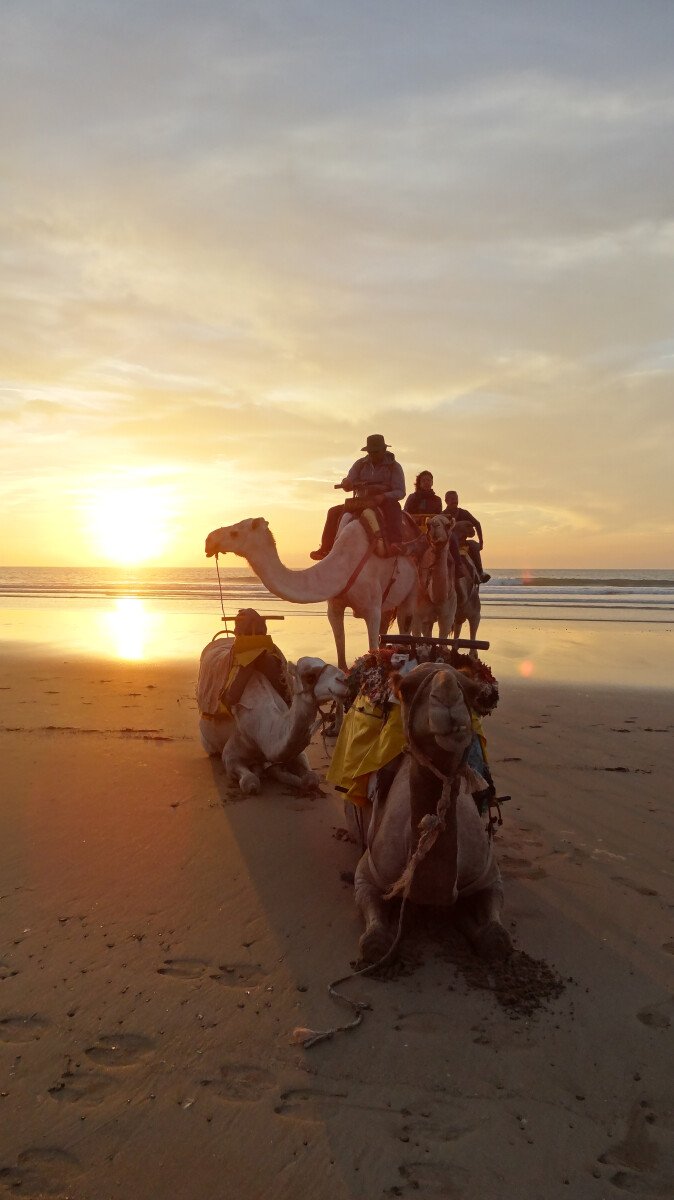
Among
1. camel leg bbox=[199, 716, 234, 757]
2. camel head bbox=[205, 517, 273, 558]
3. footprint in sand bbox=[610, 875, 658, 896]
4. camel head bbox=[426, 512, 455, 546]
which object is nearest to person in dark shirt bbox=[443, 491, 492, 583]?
camel head bbox=[426, 512, 455, 546]

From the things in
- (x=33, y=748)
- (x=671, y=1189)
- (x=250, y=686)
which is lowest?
(x=671, y=1189)

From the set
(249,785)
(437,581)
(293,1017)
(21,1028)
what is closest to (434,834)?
(293,1017)

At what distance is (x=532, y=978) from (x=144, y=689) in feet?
30.5

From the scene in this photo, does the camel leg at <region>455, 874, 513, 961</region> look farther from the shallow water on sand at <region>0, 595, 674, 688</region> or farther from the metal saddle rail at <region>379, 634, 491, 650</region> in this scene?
the shallow water on sand at <region>0, 595, 674, 688</region>

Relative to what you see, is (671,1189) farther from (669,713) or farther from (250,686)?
(669,713)

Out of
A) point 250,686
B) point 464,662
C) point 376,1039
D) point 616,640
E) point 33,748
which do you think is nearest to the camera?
point 376,1039

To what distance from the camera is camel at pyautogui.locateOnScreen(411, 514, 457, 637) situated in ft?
39.7

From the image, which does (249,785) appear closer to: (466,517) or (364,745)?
(364,745)

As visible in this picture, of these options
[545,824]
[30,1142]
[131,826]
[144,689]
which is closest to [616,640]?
[144,689]

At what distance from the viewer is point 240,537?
9.03 m

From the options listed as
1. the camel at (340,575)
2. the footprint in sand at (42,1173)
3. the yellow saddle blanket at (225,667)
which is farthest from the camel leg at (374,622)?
the footprint in sand at (42,1173)

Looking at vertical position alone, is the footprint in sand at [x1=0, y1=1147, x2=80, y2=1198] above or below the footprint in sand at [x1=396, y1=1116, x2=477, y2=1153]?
above

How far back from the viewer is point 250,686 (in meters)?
7.37

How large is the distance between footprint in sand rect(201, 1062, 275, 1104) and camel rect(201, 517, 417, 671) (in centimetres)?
601
